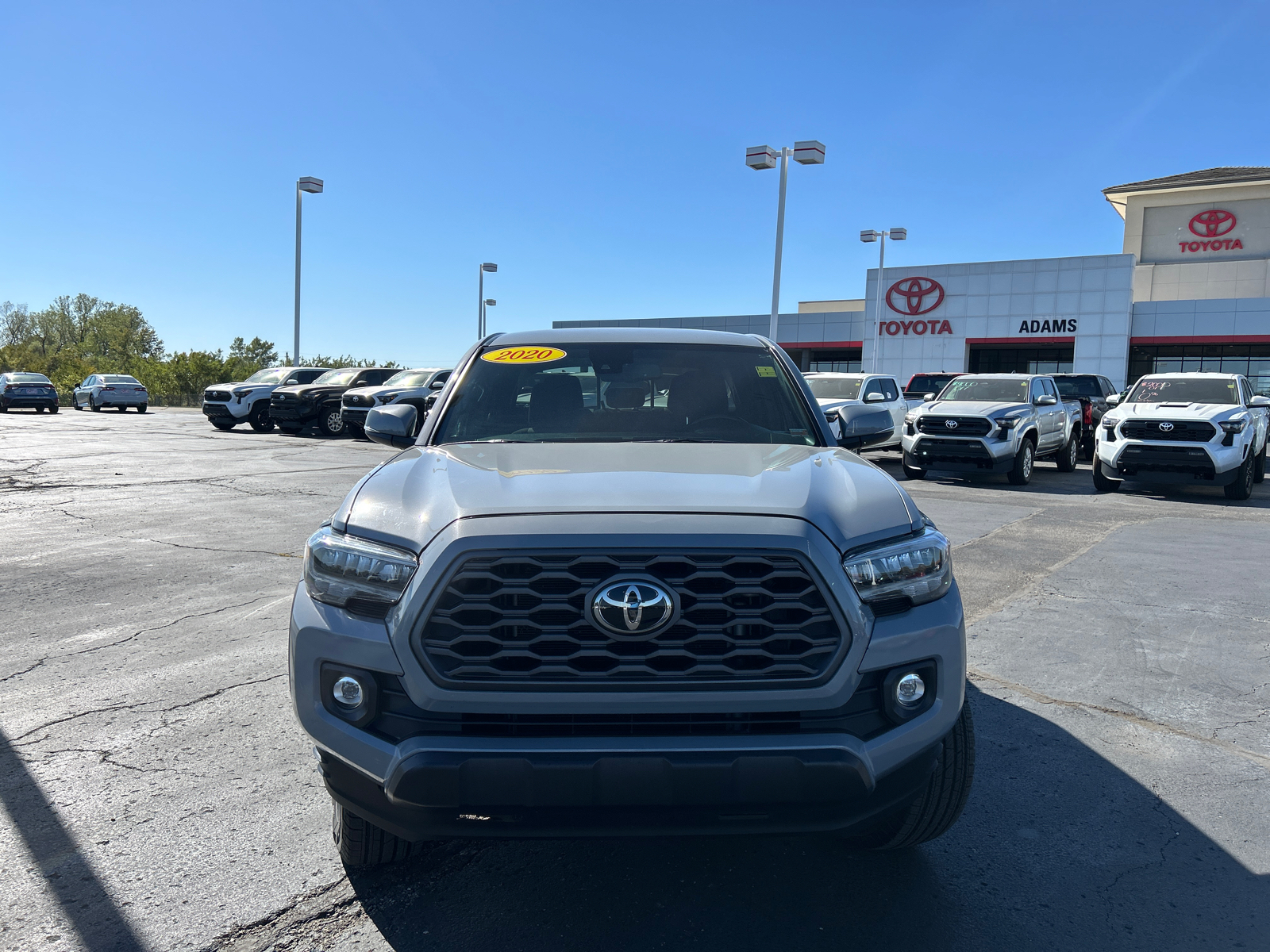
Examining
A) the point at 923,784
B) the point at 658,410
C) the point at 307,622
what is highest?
the point at 658,410

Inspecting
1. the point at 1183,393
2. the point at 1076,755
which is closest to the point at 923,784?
the point at 1076,755

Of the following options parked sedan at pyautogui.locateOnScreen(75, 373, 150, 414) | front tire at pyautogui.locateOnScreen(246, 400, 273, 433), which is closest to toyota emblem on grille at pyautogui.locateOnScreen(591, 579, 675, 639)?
front tire at pyautogui.locateOnScreen(246, 400, 273, 433)

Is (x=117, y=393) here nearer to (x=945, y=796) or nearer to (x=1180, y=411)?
(x=1180, y=411)

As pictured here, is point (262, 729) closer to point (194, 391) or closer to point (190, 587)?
point (190, 587)

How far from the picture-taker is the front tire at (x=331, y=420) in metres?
23.4

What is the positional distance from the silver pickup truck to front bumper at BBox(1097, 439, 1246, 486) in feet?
4.52

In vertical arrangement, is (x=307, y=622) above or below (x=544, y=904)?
above

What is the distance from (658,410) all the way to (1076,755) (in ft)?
7.27

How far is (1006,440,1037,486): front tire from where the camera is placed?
575 inches

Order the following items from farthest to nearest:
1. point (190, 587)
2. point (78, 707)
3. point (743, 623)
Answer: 1. point (190, 587)
2. point (78, 707)
3. point (743, 623)

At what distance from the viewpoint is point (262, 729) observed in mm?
3943

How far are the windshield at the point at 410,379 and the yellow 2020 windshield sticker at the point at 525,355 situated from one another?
18431 mm

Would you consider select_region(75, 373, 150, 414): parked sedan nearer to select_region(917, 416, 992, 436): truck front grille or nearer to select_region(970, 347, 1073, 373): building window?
select_region(970, 347, 1073, 373): building window

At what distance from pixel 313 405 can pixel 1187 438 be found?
19.0 meters
